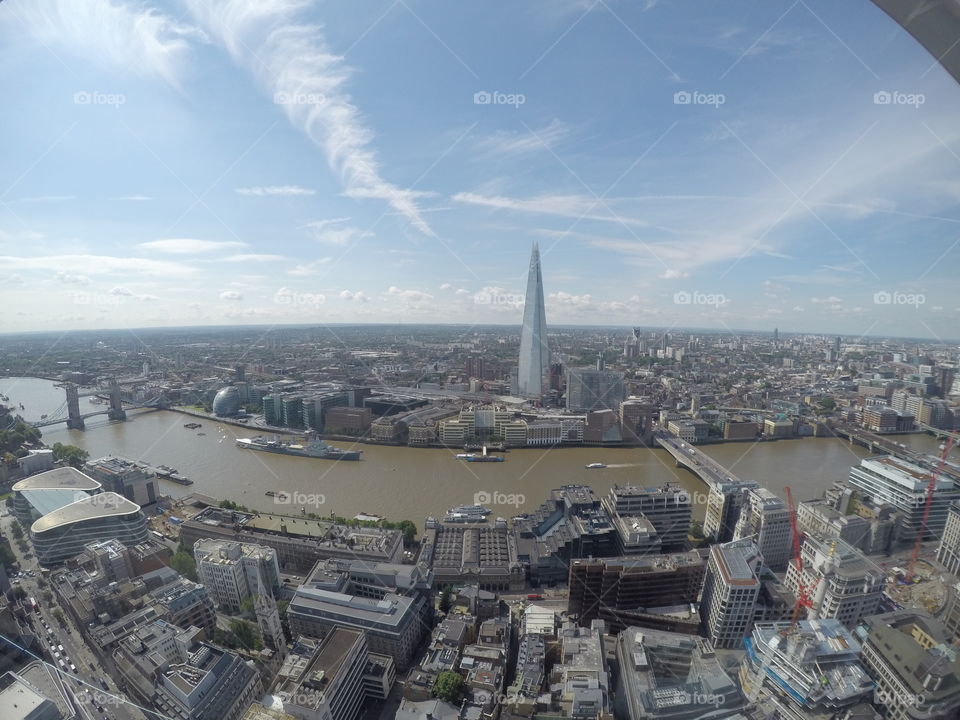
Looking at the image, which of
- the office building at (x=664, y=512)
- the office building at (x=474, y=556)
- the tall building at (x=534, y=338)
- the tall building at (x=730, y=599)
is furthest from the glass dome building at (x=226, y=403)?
the tall building at (x=730, y=599)

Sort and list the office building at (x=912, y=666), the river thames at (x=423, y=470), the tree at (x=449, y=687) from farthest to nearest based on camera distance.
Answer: the river thames at (x=423, y=470) → the tree at (x=449, y=687) → the office building at (x=912, y=666)

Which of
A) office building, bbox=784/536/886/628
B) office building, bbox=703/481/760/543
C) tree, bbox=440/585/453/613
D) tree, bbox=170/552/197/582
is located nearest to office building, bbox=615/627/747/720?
office building, bbox=784/536/886/628

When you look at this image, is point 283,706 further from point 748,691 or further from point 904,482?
point 904,482

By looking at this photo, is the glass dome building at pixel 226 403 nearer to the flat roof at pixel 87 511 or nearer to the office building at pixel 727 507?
the flat roof at pixel 87 511

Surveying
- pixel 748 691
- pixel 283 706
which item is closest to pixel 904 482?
pixel 748 691

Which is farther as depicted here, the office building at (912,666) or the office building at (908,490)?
the office building at (908,490)

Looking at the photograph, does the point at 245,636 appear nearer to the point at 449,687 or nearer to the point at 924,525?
the point at 449,687

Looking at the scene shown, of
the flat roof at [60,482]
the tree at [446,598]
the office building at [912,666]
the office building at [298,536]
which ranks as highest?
the office building at [912,666]
